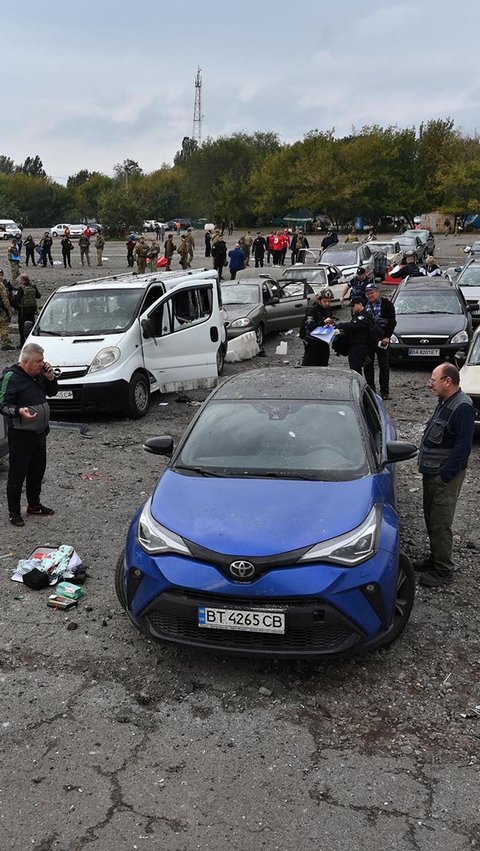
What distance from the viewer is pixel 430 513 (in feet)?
18.8

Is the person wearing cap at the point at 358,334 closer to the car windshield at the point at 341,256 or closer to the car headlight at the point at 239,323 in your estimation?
the car headlight at the point at 239,323

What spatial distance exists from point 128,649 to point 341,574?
157 centimetres

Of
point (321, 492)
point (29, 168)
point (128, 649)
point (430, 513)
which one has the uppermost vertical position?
point (29, 168)

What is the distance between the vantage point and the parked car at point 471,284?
59.2 ft

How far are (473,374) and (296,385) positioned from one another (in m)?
4.70

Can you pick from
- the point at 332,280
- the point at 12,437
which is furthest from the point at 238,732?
the point at 332,280

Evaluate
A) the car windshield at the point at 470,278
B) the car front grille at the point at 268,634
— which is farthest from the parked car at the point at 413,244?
the car front grille at the point at 268,634

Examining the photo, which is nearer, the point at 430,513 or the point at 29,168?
the point at 430,513

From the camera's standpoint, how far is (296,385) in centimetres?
617

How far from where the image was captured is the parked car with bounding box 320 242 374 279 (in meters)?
26.1

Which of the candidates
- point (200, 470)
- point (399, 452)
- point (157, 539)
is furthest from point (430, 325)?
point (157, 539)

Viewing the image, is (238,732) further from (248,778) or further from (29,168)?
(29,168)

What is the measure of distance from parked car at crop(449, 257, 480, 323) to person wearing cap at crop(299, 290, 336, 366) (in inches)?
304

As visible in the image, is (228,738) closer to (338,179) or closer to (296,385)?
(296,385)
